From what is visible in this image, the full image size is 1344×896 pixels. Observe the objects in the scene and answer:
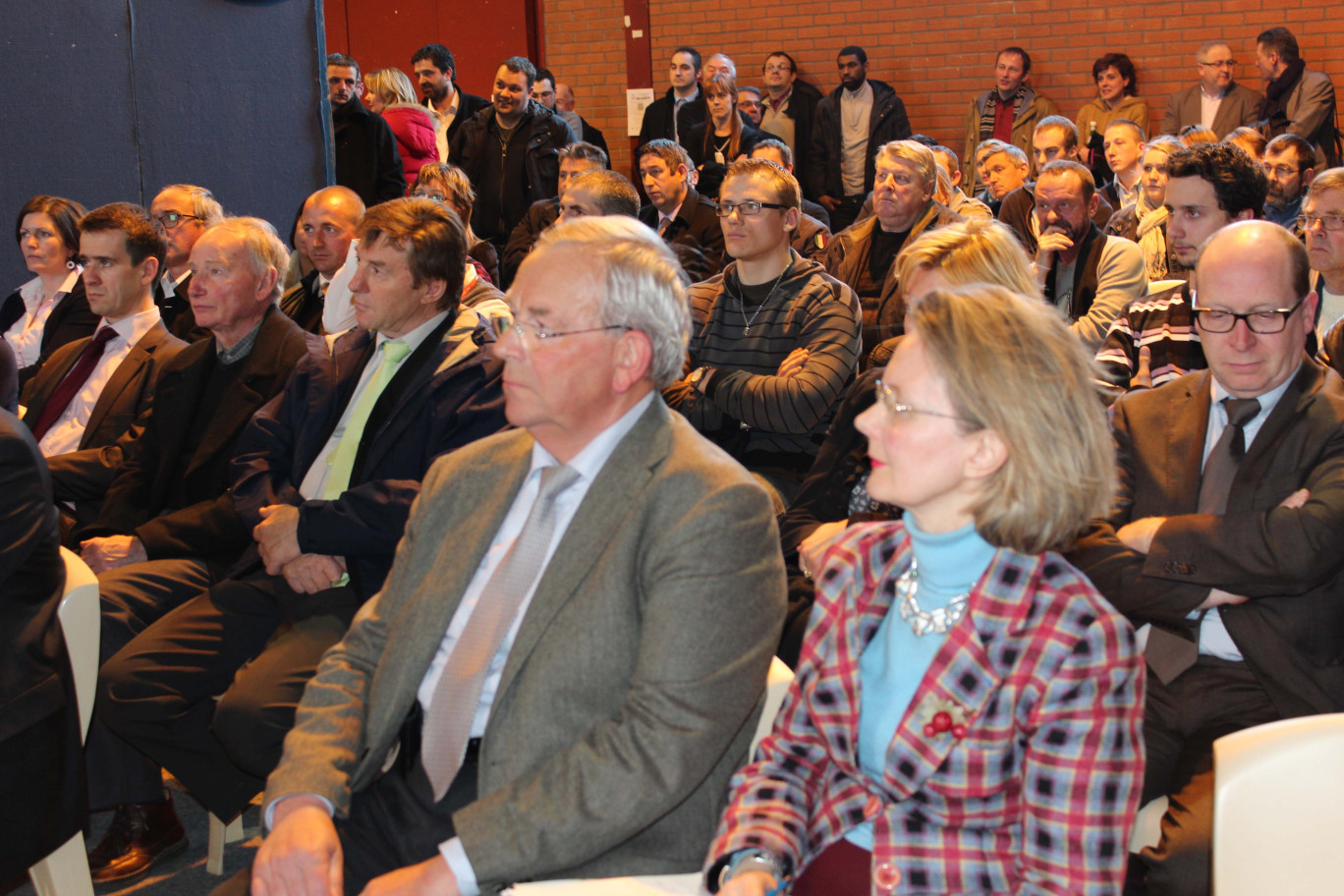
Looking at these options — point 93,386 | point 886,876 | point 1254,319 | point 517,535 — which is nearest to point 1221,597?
point 1254,319

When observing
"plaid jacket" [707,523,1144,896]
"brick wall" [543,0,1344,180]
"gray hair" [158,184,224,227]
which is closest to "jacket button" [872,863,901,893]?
"plaid jacket" [707,523,1144,896]

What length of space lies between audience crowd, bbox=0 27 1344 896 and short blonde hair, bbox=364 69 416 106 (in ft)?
15.3

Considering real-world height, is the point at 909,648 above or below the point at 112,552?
above

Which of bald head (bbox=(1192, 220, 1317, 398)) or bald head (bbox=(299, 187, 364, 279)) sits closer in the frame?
bald head (bbox=(1192, 220, 1317, 398))

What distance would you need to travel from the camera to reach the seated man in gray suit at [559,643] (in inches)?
59.1

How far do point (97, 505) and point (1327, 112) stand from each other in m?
7.94

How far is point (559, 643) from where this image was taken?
1.58 meters

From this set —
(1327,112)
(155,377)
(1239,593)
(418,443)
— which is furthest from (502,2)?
(1239,593)

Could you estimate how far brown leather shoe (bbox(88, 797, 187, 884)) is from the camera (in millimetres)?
2629

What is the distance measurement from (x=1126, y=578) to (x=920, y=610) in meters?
0.79

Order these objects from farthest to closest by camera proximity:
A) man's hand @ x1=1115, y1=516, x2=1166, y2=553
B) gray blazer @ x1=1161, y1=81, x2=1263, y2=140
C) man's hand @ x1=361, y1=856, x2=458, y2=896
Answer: gray blazer @ x1=1161, y1=81, x2=1263, y2=140 < man's hand @ x1=1115, y1=516, x2=1166, y2=553 < man's hand @ x1=361, y1=856, x2=458, y2=896

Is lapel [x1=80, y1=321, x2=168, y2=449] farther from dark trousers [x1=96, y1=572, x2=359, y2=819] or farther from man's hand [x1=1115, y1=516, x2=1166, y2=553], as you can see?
man's hand [x1=1115, y1=516, x2=1166, y2=553]

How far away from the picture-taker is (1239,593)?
1.97m

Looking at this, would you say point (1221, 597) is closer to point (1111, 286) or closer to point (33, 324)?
point (1111, 286)
